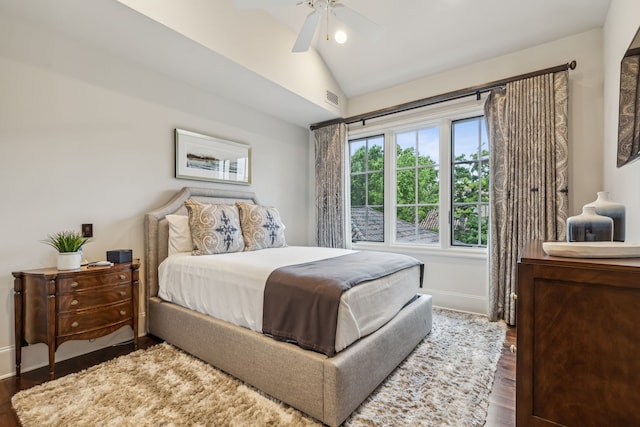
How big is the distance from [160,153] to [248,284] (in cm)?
186

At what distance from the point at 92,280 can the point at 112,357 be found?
68cm

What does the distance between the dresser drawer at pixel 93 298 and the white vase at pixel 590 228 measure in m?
2.98

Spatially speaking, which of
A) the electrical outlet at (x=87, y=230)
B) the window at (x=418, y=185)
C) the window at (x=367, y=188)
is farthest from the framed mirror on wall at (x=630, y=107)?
the electrical outlet at (x=87, y=230)

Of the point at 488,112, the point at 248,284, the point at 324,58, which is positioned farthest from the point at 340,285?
the point at 324,58

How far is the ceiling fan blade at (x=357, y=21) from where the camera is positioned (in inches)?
83.0

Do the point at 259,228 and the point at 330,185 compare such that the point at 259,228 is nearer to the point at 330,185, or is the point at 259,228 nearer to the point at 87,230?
the point at 87,230

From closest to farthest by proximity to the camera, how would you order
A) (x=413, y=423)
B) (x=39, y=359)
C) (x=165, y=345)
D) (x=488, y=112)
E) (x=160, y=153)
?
(x=413, y=423)
(x=39, y=359)
(x=165, y=345)
(x=160, y=153)
(x=488, y=112)

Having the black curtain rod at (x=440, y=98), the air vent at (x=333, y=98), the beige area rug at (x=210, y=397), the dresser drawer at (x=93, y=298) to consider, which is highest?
the air vent at (x=333, y=98)

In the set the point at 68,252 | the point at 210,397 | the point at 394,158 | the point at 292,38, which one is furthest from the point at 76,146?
the point at 394,158

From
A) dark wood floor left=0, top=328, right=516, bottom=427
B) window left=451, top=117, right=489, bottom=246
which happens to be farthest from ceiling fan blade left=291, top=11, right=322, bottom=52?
dark wood floor left=0, top=328, right=516, bottom=427

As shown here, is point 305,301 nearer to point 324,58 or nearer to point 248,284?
point 248,284

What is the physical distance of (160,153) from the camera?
296cm

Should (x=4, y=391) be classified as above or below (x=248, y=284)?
below

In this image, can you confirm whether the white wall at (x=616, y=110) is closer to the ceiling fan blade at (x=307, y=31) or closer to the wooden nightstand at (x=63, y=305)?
the ceiling fan blade at (x=307, y=31)
